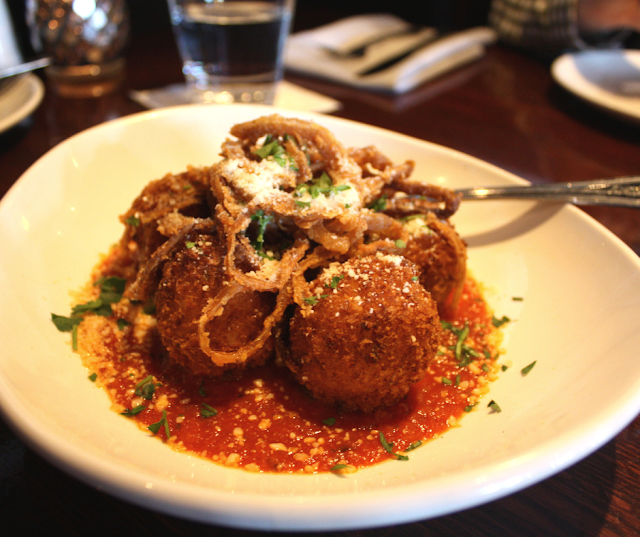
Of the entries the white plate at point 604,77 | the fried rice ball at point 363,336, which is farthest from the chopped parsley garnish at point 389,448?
the white plate at point 604,77

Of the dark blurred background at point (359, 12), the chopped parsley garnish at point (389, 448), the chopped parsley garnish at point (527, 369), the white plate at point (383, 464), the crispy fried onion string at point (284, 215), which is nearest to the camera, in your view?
the white plate at point (383, 464)

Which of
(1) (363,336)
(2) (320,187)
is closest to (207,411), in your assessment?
(1) (363,336)

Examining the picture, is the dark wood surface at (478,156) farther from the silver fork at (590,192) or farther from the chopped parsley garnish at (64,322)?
the silver fork at (590,192)

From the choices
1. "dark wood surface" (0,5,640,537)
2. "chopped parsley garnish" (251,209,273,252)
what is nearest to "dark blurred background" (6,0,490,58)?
"dark wood surface" (0,5,640,537)

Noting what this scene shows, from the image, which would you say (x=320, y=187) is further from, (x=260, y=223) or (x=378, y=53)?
(x=378, y=53)

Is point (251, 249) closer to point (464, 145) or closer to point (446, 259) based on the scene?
point (446, 259)

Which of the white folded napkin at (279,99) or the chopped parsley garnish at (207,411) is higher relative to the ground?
the chopped parsley garnish at (207,411)
